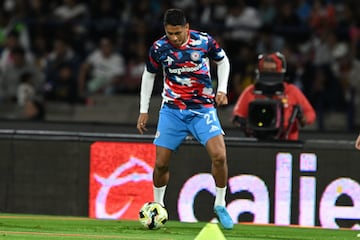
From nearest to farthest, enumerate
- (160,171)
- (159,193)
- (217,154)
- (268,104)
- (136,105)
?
(217,154), (160,171), (159,193), (268,104), (136,105)

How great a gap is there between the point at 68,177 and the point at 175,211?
1449 millimetres

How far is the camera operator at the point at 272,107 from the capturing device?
14430 mm

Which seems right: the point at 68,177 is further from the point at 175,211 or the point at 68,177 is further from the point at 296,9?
the point at 296,9

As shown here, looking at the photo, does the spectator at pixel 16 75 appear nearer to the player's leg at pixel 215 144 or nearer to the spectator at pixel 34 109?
the spectator at pixel 34 109

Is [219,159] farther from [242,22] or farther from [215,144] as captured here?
[242,22]

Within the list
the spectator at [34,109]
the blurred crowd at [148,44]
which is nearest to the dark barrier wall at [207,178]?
the spectator at [34,109]

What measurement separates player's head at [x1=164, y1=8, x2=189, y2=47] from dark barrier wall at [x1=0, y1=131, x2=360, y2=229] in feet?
8.21

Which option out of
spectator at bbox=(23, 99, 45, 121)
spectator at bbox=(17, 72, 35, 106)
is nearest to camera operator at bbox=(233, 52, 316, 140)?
spectator at bbox=(23, 99, 45, 121)

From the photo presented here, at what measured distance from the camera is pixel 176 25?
11867 millimetres

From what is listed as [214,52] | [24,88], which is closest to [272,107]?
[214,52]

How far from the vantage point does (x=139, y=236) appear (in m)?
11.6

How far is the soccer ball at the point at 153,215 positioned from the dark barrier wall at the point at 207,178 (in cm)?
187

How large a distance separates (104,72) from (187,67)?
8.94 meters

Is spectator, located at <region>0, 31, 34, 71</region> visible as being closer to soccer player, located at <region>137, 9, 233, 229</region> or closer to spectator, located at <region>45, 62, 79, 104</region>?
spectator, located at <region>45, 62, 79, 104</region>
